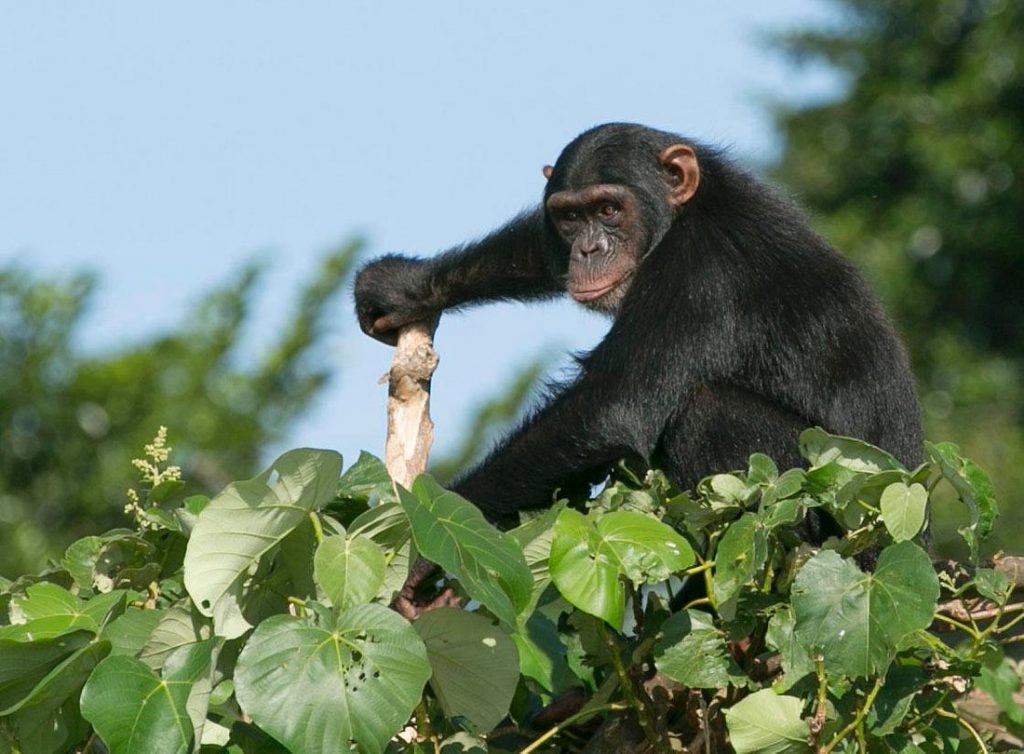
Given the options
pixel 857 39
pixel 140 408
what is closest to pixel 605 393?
pixel 140 408

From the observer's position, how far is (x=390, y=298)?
267 inches

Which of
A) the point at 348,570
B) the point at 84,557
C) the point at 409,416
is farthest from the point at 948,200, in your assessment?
the point at 348,570

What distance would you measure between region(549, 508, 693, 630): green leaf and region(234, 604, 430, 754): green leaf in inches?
18.7

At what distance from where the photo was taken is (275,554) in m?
3.86

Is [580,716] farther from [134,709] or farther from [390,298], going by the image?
[390,298]

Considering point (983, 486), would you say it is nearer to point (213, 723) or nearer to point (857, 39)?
point (213, 723)

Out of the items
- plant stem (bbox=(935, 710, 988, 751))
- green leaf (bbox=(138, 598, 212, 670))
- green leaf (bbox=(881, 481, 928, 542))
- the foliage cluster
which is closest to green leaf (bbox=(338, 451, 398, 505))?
the foliage cluster

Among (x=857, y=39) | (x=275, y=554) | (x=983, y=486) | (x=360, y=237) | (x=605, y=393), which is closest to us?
(x=275, y=554)

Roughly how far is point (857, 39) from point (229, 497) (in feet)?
76.7

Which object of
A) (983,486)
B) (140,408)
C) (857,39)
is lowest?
(140,408)

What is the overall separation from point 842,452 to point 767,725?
761 mm

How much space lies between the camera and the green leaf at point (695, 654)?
387 centimetres

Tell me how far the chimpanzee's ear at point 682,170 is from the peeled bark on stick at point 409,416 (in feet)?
5.17

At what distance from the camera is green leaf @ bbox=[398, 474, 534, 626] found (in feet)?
11.3
